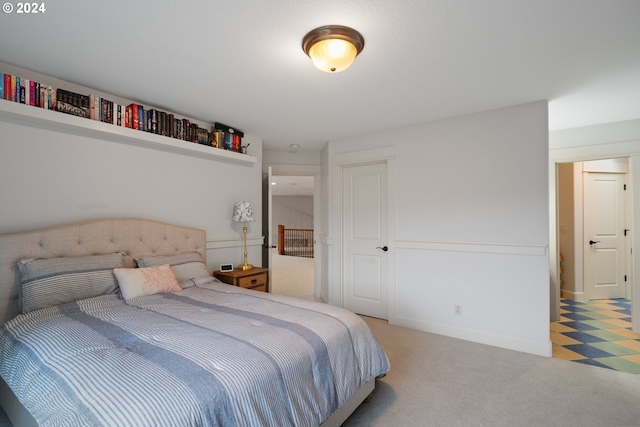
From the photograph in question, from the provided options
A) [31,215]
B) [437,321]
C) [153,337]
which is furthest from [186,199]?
[437,321]

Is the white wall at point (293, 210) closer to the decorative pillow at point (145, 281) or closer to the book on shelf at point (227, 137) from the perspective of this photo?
the book on shelf at point (227, 137)

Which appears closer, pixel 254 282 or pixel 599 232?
pixel 254 282

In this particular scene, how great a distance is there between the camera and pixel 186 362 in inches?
49.3

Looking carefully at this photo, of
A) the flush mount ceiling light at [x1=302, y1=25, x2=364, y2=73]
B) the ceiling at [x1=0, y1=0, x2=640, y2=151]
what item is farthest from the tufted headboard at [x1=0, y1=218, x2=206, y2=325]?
the flush mount ceiling light at [x1=302, y1=25, x2=364, y2=73]

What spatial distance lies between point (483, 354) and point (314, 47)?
2.96 meters

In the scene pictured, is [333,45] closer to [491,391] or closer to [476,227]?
[476,227]

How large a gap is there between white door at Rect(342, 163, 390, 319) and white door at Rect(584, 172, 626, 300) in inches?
132

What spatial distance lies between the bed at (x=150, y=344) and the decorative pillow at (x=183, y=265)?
0.01 meters

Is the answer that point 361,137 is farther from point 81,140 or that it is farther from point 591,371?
point 591,371

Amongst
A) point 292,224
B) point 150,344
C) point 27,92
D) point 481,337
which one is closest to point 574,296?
point 481,337

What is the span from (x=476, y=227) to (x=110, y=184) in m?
3.52

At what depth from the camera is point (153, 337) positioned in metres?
1.51

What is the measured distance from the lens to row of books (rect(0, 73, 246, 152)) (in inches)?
83.0

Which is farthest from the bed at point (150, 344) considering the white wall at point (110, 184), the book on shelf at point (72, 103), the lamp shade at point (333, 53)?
the lamp shade at point (333, 53)
